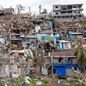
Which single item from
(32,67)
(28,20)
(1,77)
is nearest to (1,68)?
(1,77)

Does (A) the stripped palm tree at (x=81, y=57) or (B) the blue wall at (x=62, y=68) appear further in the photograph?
(B) the blue wall at (x=62, y=68)

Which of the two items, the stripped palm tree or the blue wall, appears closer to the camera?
the stripped palm tree

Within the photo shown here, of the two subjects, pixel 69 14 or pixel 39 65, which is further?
pixel 69 14

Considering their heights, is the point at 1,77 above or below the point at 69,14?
below

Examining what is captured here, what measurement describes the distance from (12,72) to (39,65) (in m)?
3.75

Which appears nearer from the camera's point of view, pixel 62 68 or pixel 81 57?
pixel 81 57

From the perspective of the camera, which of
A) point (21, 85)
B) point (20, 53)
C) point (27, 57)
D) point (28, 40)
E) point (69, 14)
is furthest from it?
point (69, 14)

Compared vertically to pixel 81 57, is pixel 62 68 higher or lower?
lower

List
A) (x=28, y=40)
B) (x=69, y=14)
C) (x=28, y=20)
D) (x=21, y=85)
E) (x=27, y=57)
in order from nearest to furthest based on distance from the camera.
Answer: (x=21, y=85), (x=27, y=57), (x=28, y=40), (x=28, y=20), (x=69, y=14)

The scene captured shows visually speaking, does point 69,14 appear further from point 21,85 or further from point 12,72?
point 21,85

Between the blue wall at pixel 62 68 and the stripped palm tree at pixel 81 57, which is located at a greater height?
the stripped palm tree at pixel 81 57

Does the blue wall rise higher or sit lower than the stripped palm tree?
lower

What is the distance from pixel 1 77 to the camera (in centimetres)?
2170

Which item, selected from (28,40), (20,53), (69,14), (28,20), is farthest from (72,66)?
(69,14)
